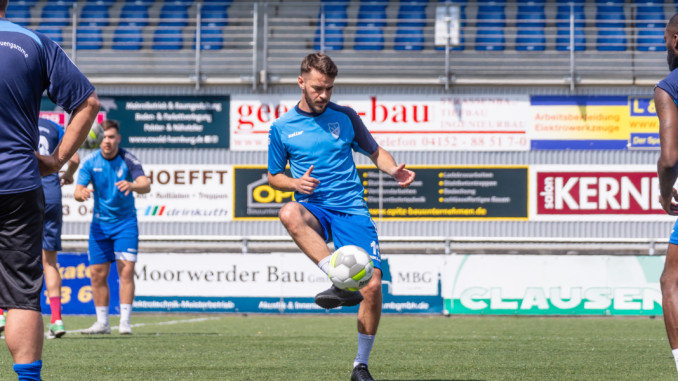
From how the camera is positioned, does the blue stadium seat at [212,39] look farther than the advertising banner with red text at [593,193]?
Yes

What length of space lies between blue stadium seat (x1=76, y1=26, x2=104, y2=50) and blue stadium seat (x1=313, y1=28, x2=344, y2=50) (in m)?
4.62

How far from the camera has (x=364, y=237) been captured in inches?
236

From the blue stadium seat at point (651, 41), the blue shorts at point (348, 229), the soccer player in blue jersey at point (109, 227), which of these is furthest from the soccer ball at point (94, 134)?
the blue stadium seat at point (651, 41)

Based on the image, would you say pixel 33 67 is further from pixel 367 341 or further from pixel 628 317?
pixel 628 317

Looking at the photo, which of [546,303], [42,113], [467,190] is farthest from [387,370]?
[42,113]

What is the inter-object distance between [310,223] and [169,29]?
16096 millimetres

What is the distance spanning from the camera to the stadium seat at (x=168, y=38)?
68.8 ft

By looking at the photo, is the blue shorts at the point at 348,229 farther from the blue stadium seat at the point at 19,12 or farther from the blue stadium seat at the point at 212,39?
the blue stadium seat at the point at 19,12

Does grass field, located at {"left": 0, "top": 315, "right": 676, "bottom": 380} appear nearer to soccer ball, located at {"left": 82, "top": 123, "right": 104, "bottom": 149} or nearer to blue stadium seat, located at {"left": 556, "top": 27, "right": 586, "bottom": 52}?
soccer ball, located at {"left": 82, "top": 123, "right": 104, "bottom": 149}

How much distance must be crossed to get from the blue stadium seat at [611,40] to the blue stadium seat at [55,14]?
11425 mm

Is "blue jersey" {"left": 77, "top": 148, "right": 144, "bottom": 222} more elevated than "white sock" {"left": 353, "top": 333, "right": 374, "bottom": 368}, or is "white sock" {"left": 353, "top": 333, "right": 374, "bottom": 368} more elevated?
"blue jersey" {"left": 77, "top": 148, "right": 144, "bottom": 222}

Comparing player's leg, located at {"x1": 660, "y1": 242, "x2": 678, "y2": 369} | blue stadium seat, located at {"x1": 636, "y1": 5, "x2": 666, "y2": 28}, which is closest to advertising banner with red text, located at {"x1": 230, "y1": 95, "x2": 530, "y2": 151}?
blue stadium seat, located at {"x1": 636, "y1": 5, "x2": 666, "y2": 28}

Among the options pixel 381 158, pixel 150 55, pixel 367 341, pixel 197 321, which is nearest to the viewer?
pixel 367 341

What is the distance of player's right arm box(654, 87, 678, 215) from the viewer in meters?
4.58
